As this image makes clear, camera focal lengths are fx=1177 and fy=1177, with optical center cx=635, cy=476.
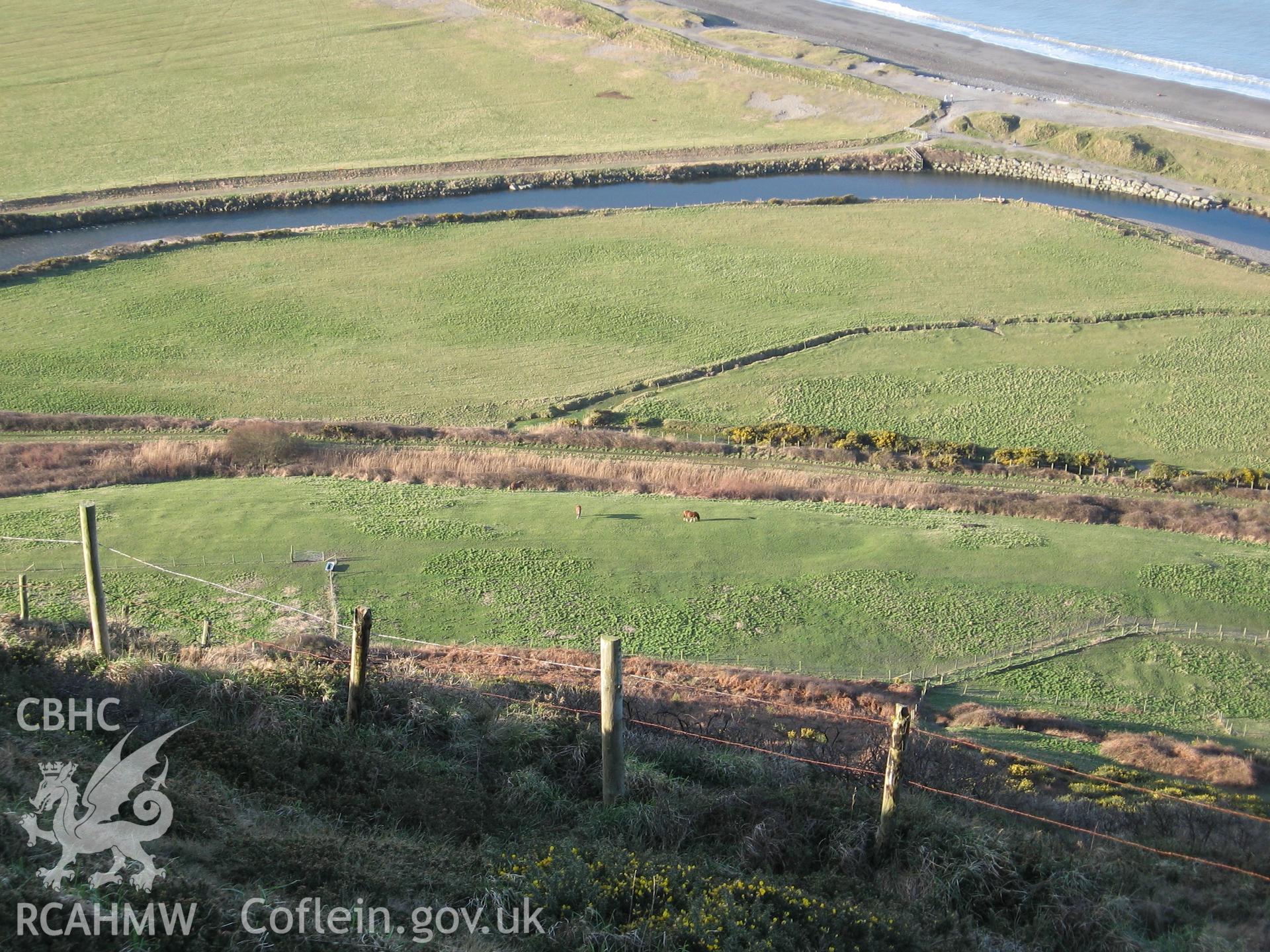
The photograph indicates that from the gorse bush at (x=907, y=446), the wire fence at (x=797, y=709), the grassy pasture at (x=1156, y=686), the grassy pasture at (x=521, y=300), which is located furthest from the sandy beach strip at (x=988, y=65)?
the wire fence at (x=797, y=709)

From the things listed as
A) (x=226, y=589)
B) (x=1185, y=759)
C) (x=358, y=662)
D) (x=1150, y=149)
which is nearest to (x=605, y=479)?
(x=226, y=589)

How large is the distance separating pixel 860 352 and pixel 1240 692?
81.2ft

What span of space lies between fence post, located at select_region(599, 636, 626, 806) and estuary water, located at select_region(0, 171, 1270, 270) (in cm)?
5232

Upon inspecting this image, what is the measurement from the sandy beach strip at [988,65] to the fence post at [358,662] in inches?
3218

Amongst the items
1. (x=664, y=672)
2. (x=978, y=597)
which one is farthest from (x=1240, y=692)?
(x=664, y=672)

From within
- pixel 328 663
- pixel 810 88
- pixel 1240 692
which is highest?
pixel 810 88

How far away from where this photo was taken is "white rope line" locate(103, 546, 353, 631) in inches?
945

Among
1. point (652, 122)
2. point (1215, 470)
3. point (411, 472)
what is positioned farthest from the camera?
point (652, 122)

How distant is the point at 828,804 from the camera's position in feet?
50.5

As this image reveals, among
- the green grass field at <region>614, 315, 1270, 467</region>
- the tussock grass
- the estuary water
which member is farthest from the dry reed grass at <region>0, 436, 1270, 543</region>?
the estuary water

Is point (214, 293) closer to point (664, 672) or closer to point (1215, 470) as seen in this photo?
point (664, 672)

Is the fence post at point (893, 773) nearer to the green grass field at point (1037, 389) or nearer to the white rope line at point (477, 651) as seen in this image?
the white rope line at point (477, 651)

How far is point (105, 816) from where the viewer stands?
1267cm

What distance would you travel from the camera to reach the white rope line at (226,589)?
2402 centimetres
